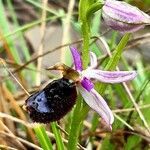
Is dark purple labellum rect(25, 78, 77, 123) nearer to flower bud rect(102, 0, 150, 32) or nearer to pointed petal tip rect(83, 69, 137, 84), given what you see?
pointed petal tip rect(83, 69, 137, 84)

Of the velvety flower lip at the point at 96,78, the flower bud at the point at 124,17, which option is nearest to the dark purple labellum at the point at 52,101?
the velvety flower lip at the point at 96,78

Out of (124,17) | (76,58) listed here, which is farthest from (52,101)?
(124,17)

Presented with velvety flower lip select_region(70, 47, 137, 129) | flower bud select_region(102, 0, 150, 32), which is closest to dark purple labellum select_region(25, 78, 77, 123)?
velvety flower lip select_region(70, 47, 137, 129)

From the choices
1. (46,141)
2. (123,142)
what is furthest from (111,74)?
(123,142)

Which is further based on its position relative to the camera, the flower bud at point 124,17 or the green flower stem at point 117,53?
the green flower stem at point 117,53

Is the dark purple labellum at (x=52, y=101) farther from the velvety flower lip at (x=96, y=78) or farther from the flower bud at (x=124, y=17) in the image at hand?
the flower bud at (x=124, y=17)

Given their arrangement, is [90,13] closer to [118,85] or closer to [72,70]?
[72,70]
